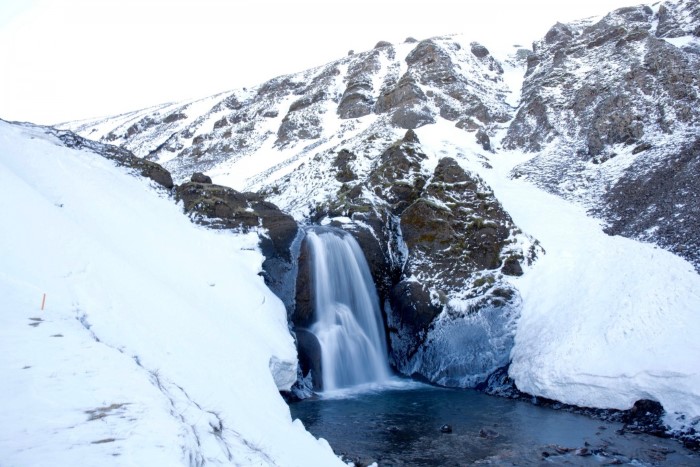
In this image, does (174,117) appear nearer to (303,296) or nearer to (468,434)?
(303,296)

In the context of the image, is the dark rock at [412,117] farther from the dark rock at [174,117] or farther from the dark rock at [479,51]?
the dark rock at [174,117]

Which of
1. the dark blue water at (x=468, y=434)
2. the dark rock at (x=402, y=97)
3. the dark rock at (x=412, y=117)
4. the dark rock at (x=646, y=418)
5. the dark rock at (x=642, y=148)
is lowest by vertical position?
the dark blue water at (x=468, y=434)

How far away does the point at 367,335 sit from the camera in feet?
62.7

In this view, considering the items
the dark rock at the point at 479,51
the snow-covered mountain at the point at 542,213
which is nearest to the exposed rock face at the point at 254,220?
the snow-covered mountain at the point at 542,213

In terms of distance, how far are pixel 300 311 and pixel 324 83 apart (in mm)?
52531

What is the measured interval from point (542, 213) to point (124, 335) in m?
22.7

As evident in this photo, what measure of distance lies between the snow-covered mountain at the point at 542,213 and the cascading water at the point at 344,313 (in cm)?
67

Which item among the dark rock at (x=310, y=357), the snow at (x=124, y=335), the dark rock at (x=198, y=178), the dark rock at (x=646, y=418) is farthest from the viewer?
the dark rock at (x=198, y=178)

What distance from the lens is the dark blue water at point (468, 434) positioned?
11.0 metres

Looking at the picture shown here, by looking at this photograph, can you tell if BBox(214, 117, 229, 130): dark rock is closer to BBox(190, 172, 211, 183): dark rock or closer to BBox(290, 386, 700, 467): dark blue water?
BBox(190, 172, 211, 183): dark rock

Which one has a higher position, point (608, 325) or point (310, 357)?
point (608, 325)

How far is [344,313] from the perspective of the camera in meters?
19.0

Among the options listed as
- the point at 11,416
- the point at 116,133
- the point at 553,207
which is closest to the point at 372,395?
the point at 11,416

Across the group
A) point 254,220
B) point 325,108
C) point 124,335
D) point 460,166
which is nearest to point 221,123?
point 325,108
